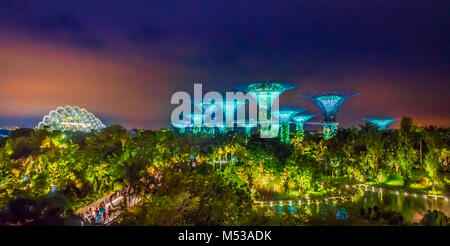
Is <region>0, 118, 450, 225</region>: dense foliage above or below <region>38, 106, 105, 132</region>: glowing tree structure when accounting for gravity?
below

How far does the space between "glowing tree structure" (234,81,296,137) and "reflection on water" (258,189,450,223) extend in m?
24.9

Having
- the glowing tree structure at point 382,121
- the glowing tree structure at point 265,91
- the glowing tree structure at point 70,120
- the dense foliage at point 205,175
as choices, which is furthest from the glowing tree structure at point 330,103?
the glowing tree structure at point 70,120

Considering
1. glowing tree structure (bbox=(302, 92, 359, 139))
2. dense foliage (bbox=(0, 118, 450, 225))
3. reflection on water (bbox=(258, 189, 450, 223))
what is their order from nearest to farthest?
dense foliage (bbox=(0, 118, 450, 225)) → reflection on water (bbox=(258, 189, 450, 223)) → glowing tree structure (bbox=(302, 92, 359, 139))

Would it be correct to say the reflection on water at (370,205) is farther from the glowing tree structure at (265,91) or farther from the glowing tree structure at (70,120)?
the glowing tree structure at (70,120)

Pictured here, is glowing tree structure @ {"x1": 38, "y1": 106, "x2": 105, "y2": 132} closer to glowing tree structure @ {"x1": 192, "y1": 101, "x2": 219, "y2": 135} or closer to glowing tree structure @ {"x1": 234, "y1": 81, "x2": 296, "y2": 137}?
glowing tree structure @ {"x1": 192, "y1": 101, "x2": 219, "y2": 135}

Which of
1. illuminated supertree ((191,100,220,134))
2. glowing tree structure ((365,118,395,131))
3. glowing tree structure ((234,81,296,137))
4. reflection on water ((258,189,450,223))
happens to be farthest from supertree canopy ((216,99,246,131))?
reflection on water ((258,189,450,223))

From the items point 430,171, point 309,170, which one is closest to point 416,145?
point 430,171

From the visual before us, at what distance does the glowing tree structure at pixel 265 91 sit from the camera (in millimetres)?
42062

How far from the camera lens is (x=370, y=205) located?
16.1m

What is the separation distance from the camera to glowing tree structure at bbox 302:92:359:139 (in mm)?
48781

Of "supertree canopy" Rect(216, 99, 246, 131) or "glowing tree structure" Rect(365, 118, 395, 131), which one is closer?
"supertree canopy" Rect(216, 99, 246, 131)

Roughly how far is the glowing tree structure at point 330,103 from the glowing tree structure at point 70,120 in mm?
40561

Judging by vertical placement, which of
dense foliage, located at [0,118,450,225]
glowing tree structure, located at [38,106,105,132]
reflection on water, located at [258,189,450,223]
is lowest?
reflection on water, located at [258,189,450,223]
